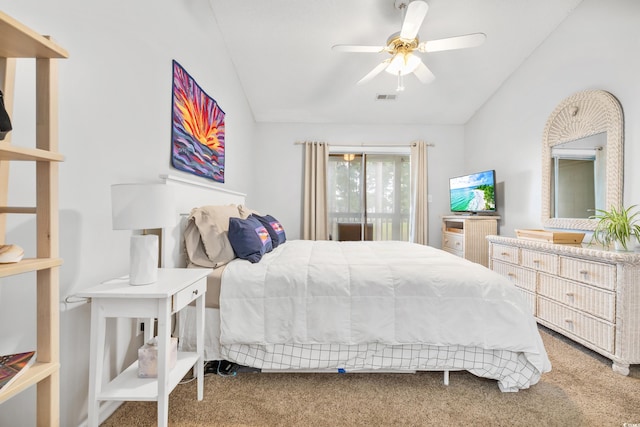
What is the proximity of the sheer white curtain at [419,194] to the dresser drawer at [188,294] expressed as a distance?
3.65 metres

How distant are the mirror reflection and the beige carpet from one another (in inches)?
51.1

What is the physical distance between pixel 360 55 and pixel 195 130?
2035 mm

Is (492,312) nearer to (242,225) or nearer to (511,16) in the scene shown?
(242,225)

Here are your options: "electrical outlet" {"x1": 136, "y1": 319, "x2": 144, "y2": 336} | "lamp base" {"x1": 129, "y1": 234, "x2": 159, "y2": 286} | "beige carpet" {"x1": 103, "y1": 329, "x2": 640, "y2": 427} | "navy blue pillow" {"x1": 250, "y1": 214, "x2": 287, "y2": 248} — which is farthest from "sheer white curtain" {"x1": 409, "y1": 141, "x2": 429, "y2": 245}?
"lamp base" {"x1": 129, "y1": 234, "x2": 159, "y2": 286}

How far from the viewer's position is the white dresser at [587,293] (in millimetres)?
1776

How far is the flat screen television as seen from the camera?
3629 mm

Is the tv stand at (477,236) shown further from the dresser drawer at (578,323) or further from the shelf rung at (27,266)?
the shelf rung at (27,266)

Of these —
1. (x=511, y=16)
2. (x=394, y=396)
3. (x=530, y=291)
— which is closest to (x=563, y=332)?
(x=530, y=291)

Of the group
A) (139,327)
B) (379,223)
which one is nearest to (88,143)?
(139,327)

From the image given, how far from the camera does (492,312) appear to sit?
154 cm

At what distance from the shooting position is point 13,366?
0.77m

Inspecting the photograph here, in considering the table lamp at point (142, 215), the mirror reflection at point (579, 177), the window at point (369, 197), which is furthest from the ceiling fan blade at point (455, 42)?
the window at point (369, 197)

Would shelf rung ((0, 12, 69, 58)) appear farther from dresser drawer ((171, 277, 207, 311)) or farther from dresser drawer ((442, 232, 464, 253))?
dresser drawer ((442, 232, 464, 253))

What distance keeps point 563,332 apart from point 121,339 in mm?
2917
